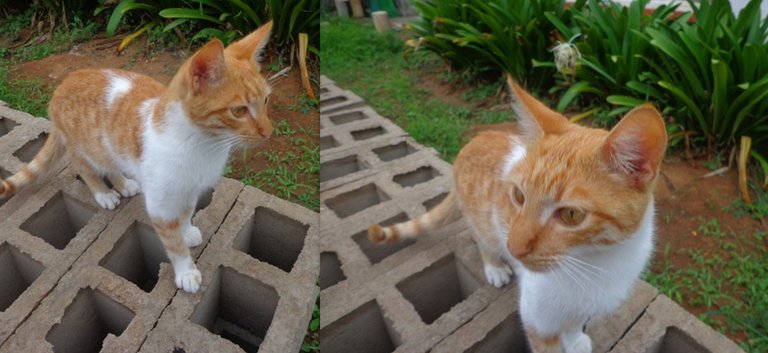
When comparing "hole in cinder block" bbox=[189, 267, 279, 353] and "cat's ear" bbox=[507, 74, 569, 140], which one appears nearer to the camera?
"cat's ear" bbox=[507, 74, 569, 140]

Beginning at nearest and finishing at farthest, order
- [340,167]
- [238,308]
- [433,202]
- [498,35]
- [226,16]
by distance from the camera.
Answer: [226,16], [238,308], [433,202], [340,167], [498,35]

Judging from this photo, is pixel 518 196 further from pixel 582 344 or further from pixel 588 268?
pixel 582 344

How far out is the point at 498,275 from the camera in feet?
3.94

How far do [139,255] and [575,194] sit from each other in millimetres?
1225

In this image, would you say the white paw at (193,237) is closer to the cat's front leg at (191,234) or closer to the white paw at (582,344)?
the cat's front leg at (191,234)

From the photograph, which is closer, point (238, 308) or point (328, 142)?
point (238, 308)

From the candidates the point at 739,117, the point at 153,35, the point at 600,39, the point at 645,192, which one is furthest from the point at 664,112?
the point at 153,35

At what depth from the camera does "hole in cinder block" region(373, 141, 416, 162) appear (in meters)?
1.82

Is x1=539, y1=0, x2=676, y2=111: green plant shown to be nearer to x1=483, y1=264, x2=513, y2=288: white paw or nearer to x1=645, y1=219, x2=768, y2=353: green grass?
x1=645, y1=219, x2=768, y2=353: green grass

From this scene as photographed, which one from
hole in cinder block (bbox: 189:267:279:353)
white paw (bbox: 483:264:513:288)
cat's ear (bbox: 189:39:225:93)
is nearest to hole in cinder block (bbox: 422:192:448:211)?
white paw (bbox: 483:264:513:288)

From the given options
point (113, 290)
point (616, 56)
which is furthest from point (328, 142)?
point (616, 56)

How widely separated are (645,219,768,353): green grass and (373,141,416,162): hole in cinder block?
3.07 ft

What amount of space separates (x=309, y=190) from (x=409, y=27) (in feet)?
3.84

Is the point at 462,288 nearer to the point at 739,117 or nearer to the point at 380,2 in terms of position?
the point at 739,117
